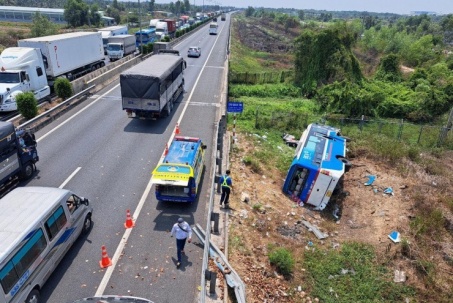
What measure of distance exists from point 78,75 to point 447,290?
30102 millimetres

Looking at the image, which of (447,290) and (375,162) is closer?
(447,290)

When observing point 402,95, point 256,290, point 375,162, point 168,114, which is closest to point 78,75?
point 168,114

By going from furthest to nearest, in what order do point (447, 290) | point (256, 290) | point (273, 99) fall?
1. point (273, 99)
2. point (447, 290)
3. point (256, 290)

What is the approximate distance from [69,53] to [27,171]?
17182 mm

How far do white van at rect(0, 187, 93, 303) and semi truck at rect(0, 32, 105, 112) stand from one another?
1387 cm

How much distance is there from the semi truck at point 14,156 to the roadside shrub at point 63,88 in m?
9.36

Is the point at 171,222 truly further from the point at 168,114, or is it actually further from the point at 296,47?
the point at 296,47

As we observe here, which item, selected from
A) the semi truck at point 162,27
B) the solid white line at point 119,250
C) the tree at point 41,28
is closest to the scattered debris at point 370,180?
the solid white line at point 119,250

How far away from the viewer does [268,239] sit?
1197 cm

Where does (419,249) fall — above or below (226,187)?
below

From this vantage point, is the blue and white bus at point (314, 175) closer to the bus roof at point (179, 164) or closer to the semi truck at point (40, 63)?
the bus roof at point (179, 164)

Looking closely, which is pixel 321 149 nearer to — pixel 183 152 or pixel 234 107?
pixel 234 107

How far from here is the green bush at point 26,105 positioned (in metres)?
18.3

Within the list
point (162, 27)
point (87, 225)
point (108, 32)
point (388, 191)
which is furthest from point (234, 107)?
point (162, 27)
